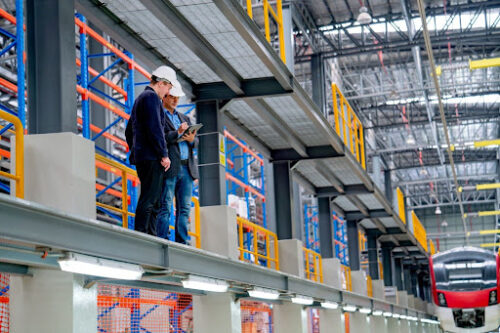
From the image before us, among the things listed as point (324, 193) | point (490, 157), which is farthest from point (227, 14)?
point (490, 157)

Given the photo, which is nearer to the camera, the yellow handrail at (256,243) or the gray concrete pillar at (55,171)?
the gray concrete pillar at (55,171)

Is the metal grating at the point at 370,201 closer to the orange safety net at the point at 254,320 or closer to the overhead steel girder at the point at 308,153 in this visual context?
the orange safety net at the point at 254,320

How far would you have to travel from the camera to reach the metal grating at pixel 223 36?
914 cm

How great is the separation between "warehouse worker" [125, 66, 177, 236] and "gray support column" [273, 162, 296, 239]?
25.1 feet

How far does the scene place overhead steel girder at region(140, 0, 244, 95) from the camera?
352 inches

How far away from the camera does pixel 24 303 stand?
6895mm

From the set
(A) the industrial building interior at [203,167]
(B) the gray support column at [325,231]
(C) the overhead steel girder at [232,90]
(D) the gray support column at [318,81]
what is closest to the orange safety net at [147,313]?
(A) the industrial building interior at [203,167]

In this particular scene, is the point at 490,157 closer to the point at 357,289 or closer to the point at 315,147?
the point at 357,289

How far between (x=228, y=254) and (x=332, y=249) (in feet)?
33.2

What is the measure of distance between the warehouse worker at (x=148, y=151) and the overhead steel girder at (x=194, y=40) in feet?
4.20

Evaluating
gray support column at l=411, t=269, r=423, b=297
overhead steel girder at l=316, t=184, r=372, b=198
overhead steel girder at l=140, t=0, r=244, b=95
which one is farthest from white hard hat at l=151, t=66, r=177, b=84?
gray support column at l=411, t=269, r=423, b=297

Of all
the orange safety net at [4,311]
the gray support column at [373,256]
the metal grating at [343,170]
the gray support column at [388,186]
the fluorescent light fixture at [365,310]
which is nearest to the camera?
the orange safety net at [4,311]

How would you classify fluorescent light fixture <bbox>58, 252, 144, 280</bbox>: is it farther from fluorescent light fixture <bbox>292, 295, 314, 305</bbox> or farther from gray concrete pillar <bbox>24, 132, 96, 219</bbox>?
fluorescent light fixture <bbox>292, 295, 314, 305</bbox>

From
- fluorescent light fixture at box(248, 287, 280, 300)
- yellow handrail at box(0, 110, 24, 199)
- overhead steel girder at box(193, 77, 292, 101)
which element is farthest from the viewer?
overhead steel girder at box(193, 77, 292, 101)
